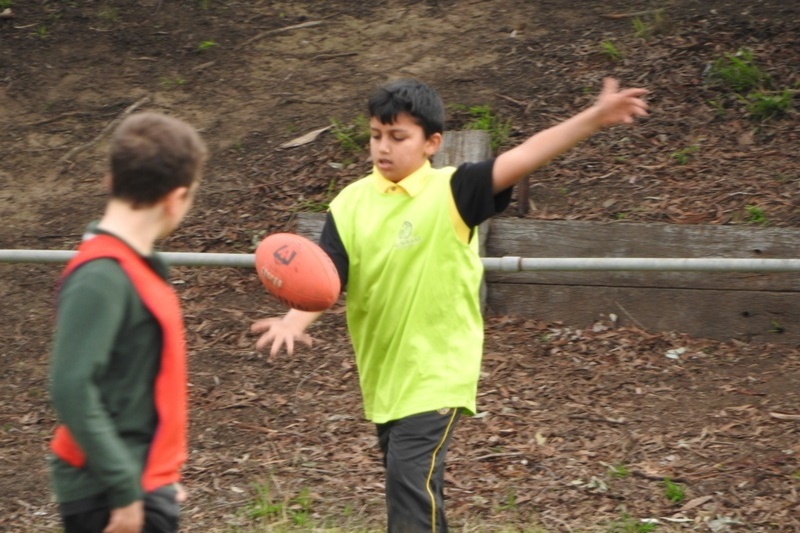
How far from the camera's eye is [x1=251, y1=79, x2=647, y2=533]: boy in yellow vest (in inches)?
171

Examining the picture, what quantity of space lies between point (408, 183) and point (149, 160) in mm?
1558

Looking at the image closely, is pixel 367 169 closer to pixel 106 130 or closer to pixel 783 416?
pixel 106 130

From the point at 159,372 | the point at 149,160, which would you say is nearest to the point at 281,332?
the point at 159,372

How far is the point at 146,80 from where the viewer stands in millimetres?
10070

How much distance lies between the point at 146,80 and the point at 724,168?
4847 mm

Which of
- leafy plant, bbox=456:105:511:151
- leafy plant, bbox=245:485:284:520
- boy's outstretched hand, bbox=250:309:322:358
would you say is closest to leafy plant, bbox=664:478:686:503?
leafy plant, bbox=245:485:284:520

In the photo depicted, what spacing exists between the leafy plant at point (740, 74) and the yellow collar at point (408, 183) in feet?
15.1

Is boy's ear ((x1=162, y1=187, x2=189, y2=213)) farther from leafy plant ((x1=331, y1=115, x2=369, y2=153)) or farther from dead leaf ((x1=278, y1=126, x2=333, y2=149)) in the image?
dead leaf ((x1=278, y1=126, x2=333, y2=149))

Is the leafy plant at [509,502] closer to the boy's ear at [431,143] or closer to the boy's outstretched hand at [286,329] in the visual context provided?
the boy's outstretched hand at [286,329]

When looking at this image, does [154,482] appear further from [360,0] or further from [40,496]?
[360,0]

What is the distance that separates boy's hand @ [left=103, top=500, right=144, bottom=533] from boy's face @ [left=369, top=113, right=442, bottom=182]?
6.05ft

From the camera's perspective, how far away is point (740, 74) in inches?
333

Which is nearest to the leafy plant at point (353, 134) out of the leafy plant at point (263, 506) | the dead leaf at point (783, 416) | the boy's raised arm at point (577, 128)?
the leafy plant at point (263, 506)

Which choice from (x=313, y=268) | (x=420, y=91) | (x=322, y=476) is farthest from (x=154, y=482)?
(x=322, y=476)
